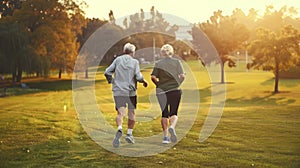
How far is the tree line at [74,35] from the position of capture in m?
35.7

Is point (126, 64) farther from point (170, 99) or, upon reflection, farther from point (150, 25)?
point (150, 25)

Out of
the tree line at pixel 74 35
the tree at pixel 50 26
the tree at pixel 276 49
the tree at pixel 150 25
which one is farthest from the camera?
the tree at pixel 150 25

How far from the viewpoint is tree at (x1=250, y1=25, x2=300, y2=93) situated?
35.4 m

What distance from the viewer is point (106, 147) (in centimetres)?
798

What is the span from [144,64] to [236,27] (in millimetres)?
25074

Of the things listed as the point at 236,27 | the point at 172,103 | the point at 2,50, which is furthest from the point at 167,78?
the point at 236,27

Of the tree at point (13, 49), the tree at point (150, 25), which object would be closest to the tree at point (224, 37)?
the tree at point (150, 25)

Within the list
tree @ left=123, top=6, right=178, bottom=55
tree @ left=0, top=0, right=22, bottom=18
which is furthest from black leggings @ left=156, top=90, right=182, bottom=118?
tree @ left=123, top=6, right=178, bottom=55

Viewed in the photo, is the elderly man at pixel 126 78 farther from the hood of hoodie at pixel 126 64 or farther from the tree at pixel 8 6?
the tree at pixel 8 6

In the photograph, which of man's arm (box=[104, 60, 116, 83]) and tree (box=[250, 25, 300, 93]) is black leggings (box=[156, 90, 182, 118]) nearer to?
man's arm (box=[104, 60, 116, 83])

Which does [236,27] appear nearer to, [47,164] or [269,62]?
[269,62]

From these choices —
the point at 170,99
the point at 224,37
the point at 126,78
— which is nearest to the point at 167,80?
the point at 170,99

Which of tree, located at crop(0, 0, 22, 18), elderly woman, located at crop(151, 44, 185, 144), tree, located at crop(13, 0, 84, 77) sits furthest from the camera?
tree, located at crop(13, 0, 84, 77)

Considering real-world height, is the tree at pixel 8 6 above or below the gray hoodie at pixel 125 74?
above
